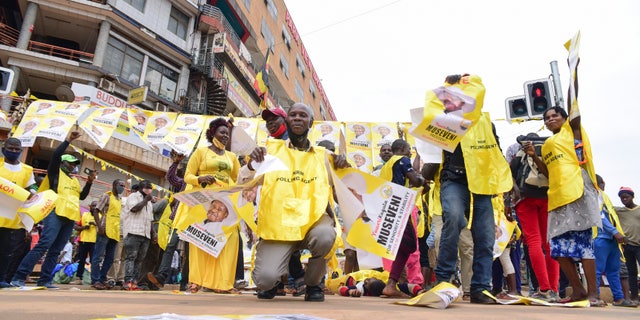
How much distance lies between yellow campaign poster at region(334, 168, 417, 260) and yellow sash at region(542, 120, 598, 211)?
122cm

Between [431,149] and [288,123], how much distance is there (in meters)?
1.24

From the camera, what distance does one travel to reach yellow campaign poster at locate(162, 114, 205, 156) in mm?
10382

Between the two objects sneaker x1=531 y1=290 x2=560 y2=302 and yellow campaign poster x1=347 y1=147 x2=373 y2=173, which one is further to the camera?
yellow campaign poster x1=347 y1=147 x2=373 y2=173

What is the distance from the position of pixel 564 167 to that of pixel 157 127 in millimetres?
9692

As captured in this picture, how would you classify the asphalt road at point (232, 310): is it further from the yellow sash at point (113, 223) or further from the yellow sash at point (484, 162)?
the yellow sash at point (113, 223)

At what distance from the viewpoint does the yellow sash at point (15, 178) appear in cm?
451

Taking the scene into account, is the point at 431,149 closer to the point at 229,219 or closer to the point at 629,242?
the point at 229,219

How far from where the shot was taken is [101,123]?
10.3 metres

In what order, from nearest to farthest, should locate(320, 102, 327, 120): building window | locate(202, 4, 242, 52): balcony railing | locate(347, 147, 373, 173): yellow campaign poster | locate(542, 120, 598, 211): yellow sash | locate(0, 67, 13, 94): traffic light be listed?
locate(542, 120, 598, 211): yellow sash, locate(0, 67, 13, 94): traffic light, locate(347, 147, 373, 173): yellow campaign poster, locate(202, 4, 242, 52): balcony railing, locate(320, 102, 327, 120): building window

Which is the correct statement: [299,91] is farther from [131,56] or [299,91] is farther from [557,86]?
[557,86]

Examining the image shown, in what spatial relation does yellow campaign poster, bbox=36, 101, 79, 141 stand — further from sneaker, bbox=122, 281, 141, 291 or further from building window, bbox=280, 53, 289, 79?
building window, bbox=280, 53, 289, 79

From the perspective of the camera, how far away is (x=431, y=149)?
359 centimetres

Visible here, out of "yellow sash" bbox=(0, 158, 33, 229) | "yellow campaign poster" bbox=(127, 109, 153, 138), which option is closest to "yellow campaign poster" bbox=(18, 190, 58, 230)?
"yellow sash" bbox=(0, 158, 33, 229)

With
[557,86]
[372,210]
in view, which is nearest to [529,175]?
[372,210]
